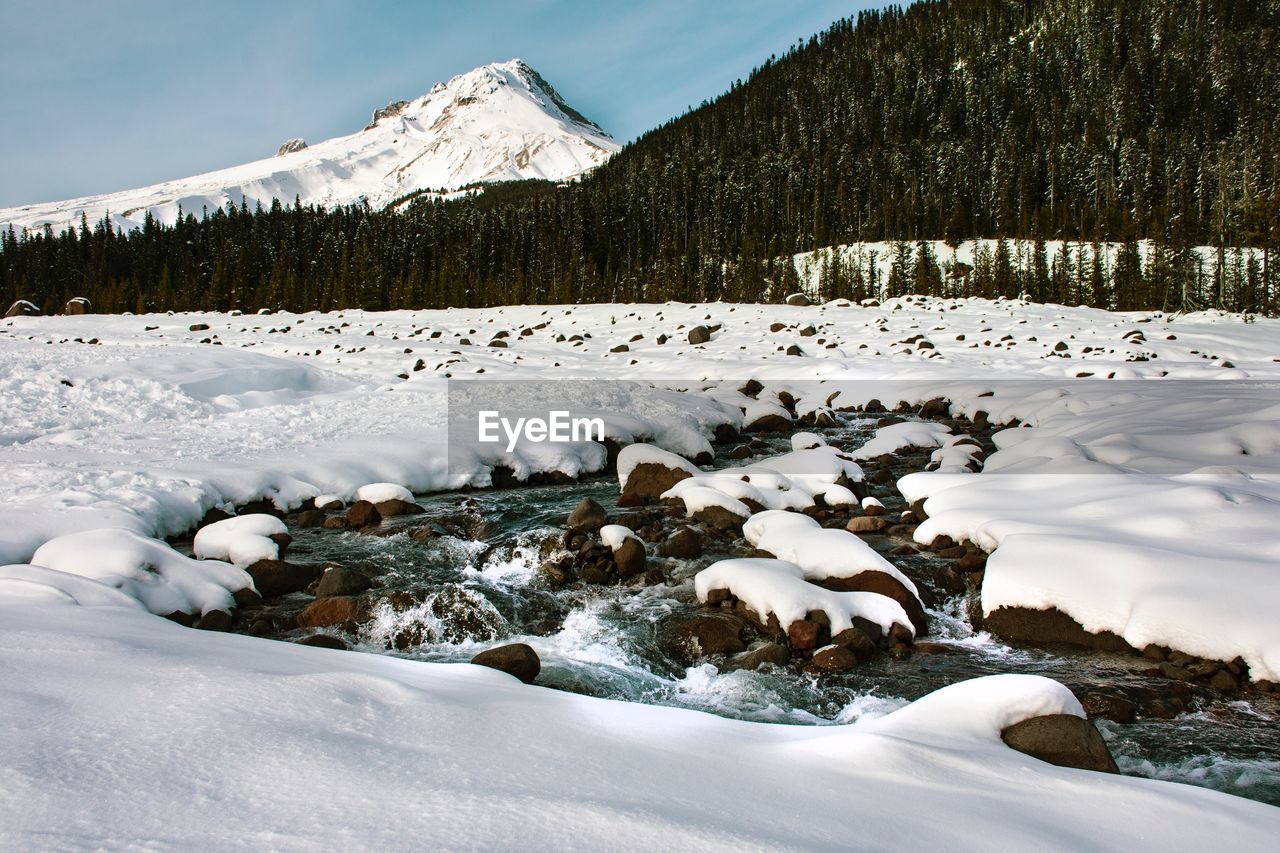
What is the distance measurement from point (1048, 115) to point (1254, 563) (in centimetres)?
9628

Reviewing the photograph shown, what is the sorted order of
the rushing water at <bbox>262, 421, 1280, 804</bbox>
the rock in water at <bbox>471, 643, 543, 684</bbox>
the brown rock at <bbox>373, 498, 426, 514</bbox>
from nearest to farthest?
the rushing water at <bbox>262, 421, 1280, 804</bbox>
the rock in water at <bbox>471, 643, 543, 684</bbox>
the brown rock at <bbox>373, 498, 426, 514</bbox>

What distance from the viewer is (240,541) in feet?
24.7

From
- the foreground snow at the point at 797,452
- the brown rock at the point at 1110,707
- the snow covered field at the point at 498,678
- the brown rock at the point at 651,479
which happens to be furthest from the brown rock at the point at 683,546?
the brown rock at the point at 1110,707

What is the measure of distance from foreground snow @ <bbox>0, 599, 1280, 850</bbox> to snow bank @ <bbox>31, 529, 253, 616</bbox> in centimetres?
222

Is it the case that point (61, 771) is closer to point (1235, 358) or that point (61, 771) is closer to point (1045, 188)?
point (1235, 358)

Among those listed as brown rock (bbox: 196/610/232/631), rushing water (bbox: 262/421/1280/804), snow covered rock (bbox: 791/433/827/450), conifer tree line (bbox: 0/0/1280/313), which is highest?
conifer tree line (bbox: 0/0/1280/313)

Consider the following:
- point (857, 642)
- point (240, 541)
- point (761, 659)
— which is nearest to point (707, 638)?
point (761, 659)

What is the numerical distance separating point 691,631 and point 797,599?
96 cm

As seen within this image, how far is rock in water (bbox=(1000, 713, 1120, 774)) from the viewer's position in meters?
3.26

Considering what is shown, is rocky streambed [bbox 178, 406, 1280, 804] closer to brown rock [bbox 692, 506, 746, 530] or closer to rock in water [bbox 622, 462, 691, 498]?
brown rock [bbox 692, 506, 746, 530]

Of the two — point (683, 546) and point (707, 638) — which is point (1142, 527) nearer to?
point (707, 638)

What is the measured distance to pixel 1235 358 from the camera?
78.6ft

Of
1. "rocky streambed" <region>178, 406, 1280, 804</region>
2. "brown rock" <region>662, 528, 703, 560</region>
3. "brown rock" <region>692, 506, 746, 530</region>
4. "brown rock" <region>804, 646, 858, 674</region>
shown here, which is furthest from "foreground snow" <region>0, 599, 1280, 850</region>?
"brown rock" <region>692, 506, 746, 530</region>

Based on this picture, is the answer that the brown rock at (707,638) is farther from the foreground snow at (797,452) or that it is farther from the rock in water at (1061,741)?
the rock in water at (1061,741)
